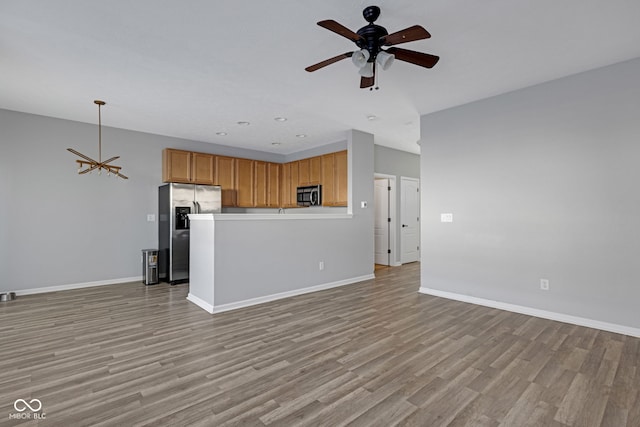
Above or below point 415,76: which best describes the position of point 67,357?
below

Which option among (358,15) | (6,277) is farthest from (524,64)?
(6,277)

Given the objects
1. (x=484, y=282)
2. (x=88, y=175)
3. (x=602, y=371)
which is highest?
(x=88, y=175)

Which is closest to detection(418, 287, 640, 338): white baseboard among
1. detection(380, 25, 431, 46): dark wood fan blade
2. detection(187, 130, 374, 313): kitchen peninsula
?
detection(187, 130, 374, 313): kitchen peninsula

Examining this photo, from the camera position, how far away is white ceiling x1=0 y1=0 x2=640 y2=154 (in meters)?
2.29

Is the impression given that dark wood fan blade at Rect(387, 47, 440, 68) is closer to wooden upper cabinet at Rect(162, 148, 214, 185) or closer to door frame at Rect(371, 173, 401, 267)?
wooden upper cabinet at Rect(162, 148, 214, 185)

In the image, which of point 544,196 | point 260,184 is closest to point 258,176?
point 260,184

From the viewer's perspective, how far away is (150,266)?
17.3 feet

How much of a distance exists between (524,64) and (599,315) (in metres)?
2.70

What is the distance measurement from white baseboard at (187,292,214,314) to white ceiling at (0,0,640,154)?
2618 mm

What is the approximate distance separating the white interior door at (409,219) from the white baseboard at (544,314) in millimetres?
2814

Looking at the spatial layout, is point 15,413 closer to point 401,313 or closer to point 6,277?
point 401,313

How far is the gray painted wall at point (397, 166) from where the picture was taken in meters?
6.73

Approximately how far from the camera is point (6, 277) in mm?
4453

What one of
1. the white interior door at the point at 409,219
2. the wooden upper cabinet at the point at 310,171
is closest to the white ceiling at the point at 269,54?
the wooden upper cabinet at the point at 310,171
